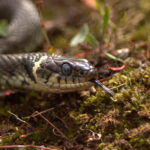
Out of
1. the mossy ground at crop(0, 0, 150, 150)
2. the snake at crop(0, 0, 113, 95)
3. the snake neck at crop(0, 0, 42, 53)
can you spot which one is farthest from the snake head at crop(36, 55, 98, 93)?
the snake neck at crop(0, 0, 42, 53)

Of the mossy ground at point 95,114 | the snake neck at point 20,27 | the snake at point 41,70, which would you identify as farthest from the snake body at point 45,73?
the snake neck at point 20,27

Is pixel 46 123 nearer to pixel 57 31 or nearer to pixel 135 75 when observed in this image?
pixel 135 75

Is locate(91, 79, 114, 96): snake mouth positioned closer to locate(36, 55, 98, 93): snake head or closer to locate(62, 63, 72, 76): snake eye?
locate(36, 55, 98, 93): snake head

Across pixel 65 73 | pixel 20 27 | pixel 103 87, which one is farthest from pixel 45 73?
pixel 20 27

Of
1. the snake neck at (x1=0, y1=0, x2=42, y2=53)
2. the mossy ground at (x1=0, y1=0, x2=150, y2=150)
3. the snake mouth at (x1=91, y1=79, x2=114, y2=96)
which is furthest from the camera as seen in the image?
the snake neck at (x1=0, y1=0, x2=42, y2=53)

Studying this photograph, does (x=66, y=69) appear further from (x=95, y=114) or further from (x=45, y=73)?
(x=95, y=114)

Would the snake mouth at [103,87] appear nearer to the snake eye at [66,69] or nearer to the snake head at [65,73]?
the snake head at [65,73]
